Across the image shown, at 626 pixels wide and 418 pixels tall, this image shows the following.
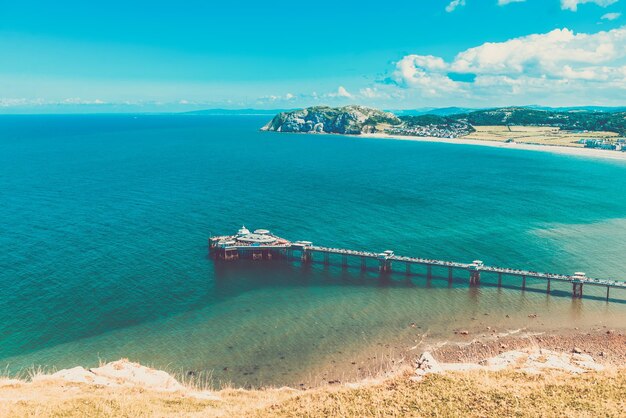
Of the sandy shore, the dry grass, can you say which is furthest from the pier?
the dry grass

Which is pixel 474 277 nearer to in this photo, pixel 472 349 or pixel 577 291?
pixel 577 291

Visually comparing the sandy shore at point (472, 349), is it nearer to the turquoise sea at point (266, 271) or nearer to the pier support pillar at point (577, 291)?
the turquoise sea at point (266, 271)

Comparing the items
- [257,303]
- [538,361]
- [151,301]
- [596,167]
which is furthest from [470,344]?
[596,167]

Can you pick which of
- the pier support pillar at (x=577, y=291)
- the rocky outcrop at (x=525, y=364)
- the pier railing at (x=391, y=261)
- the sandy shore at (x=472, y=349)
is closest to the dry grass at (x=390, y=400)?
the rocky outcrop at (x=525, y=364)

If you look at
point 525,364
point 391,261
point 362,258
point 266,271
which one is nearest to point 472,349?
point 525,364

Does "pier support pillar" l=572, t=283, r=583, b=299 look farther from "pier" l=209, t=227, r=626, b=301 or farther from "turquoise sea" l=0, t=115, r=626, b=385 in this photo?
"turquoise sea" l=0, t=115, r=626, b=385

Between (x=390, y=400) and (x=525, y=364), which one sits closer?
(x=390, y=400)

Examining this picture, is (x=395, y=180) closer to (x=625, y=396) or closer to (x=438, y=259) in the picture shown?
(x=438, y=259)
